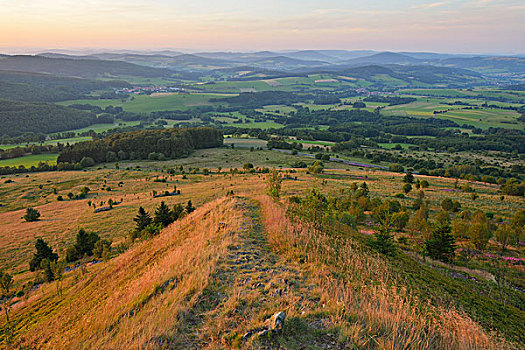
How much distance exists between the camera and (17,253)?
38.5 meters

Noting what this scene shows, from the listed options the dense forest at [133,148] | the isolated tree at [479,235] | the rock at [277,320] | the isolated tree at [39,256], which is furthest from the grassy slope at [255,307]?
the dense forest at [133,148]

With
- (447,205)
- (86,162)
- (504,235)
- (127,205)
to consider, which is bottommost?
(86,162)

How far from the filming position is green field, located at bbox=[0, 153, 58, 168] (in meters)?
116

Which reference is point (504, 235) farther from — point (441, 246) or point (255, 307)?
point (255, 307)

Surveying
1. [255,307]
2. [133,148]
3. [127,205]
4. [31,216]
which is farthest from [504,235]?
[133,148]

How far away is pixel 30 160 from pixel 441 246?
161 metres

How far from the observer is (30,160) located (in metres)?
123

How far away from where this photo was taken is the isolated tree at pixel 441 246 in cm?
2705

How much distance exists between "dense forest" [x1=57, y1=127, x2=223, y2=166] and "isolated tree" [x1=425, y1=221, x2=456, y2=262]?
112 meters

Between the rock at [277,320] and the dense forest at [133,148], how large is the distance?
120 meters

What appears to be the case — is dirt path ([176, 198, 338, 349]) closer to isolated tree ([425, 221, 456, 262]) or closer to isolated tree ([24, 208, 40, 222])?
isolated tree ([425, 221, 456, 262])

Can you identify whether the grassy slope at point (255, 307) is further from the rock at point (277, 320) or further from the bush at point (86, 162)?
the bush at point (86, 162)

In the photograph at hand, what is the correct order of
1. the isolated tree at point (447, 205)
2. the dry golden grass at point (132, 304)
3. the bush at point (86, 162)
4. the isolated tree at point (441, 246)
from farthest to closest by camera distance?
1. the bush at point (86, 162)
2. the isolated tree at point (447, 205)
3. the isolated tree at point (441, 246)
4. the dry golden grass at point (132, 304)

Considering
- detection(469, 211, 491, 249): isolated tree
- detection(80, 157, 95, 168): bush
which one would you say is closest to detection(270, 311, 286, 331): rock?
detection(469, 211, 491, 249): isolated tree
